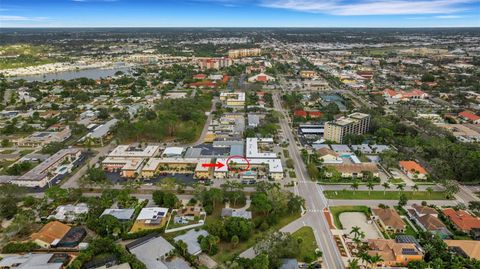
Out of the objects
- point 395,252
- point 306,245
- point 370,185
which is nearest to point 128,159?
point 306,245

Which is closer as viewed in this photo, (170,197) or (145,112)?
(170,197)

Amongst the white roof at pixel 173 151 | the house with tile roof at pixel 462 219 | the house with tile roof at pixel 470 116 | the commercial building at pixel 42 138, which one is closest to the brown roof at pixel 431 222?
the house with tile roof at pixel 462 219

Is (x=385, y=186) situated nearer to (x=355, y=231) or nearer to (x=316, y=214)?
(x=316, y=214)

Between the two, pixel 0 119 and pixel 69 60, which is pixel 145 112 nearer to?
pixel 0 119

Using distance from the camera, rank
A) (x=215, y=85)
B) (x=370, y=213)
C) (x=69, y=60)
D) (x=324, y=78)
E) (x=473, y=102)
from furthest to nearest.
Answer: (x=69, y=60) → (x=324, y=78) → (x=215, y=85) → (x=473, y=102) → (x=370, y=213)

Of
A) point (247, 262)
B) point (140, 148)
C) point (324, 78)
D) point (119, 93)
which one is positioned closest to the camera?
point (247, 262)

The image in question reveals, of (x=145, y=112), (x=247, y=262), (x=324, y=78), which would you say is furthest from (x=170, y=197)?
(x=324, y=78)
